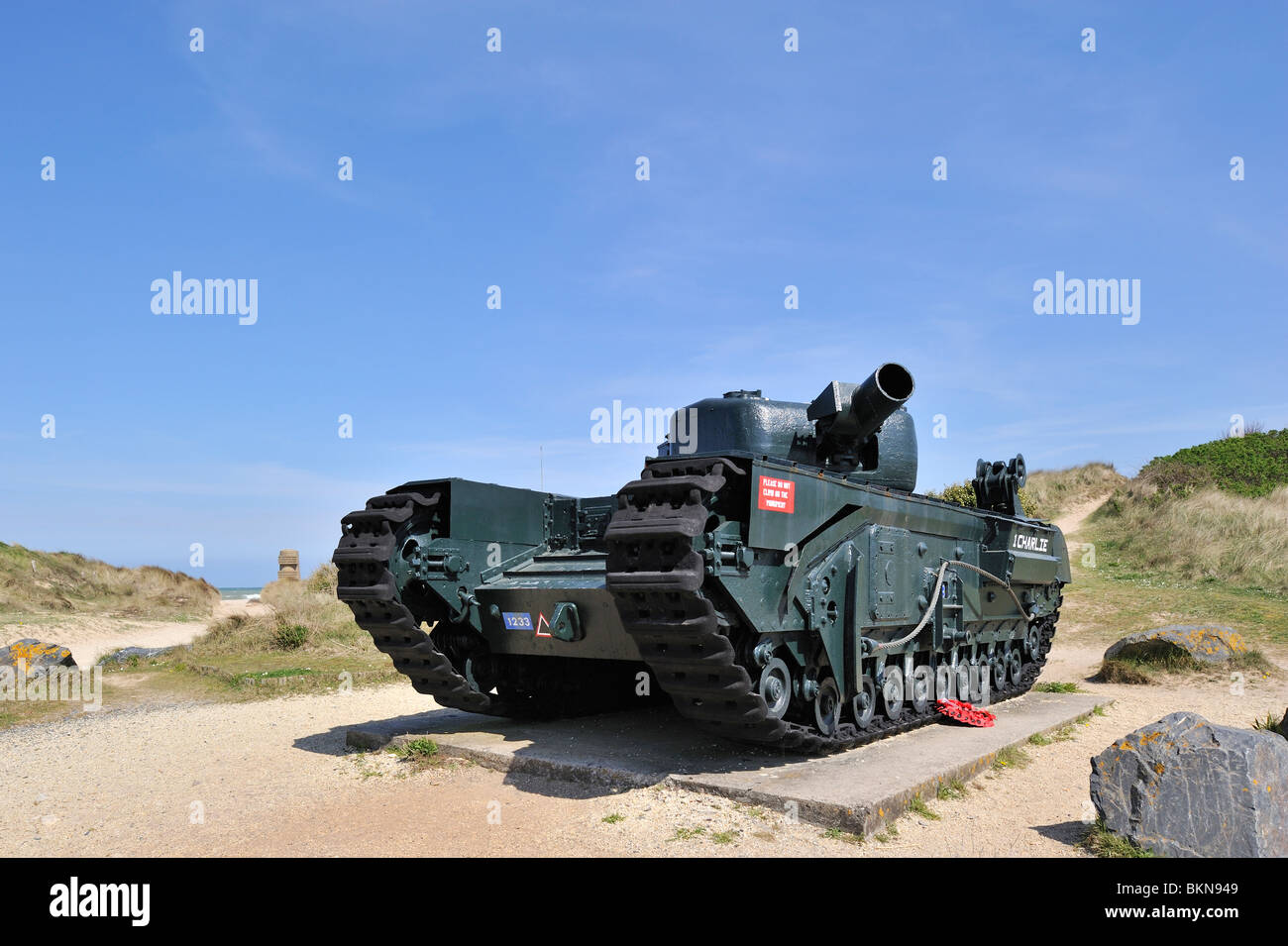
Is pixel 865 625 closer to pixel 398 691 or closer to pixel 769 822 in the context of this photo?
pixel 769 822

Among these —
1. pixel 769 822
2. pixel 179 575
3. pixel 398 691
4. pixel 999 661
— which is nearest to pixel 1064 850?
pixel 769 822

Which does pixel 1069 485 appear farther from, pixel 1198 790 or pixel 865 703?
pixel 1198 790

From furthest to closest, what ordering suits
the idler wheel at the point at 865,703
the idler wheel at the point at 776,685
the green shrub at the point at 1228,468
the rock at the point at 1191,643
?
the green shrub at the point at 1228,468, the rock at the point at 1191,643, the idler wheel at the point at 865,703, the idler wheel at the point at 776,685

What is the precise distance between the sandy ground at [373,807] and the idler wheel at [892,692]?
287mm

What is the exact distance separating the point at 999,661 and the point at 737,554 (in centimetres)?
647

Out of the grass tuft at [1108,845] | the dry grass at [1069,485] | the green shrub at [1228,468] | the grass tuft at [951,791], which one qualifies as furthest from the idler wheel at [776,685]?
the dry grass at [1069,485]

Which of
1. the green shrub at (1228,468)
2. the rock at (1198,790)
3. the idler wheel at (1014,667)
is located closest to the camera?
the rock at (1198,790)

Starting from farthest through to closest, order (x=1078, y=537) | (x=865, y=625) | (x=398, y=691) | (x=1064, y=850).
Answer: (x=1078, y=537) → (x=398, y=691) → (x=865, y=625) → (x=1064, y=850)

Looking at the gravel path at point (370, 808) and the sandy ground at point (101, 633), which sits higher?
the gravel path at point (370, 808)

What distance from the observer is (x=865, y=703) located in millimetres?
8352

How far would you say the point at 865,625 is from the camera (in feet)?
26.0

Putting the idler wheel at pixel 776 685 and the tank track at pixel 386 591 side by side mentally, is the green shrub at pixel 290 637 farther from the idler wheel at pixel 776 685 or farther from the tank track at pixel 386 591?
the idler wheel at pixel 776 685

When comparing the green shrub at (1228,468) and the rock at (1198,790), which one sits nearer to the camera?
the rock at (1198,790)

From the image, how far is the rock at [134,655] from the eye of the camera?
1605 cm
